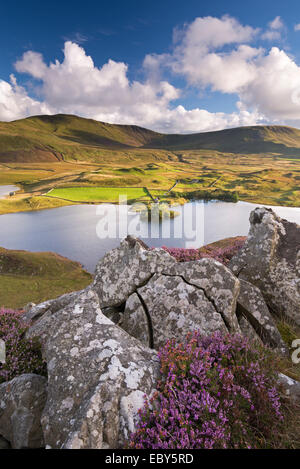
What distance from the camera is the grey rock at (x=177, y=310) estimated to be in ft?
21.5

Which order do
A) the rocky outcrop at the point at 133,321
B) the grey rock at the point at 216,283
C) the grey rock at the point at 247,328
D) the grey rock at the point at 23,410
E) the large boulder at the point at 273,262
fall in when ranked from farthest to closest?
the large boulder at the point at 273,262 → the grey rock at the point at 247,328 → the grey rock at the point at 216,283 → the grey rock at the point at 23,410 → the rocky outcrop at the point at 133,321

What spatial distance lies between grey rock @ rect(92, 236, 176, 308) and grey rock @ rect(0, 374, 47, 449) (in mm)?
3456

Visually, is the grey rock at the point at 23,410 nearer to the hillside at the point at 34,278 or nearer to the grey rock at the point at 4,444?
the grey rock at the point at 4,444

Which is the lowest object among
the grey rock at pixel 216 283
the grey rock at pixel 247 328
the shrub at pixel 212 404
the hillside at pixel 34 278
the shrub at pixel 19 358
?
the hillside at pixel 34 278

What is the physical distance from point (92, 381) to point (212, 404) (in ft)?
7.38

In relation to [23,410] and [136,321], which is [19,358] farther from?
[136,321]

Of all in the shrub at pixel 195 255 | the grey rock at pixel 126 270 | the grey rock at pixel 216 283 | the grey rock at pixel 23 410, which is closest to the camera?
the grey rock at pixel 23 410

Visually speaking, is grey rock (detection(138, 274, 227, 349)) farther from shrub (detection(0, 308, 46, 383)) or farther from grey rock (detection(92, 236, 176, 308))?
shrub (detection(0, 308, 46, 383))

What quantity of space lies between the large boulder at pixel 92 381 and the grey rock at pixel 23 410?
1.61 ft

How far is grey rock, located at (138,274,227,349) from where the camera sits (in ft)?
21.5

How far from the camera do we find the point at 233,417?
162 inches

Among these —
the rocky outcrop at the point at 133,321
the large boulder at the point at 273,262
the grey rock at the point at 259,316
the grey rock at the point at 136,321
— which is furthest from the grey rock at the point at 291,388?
the large boulder at the point at 273,262
